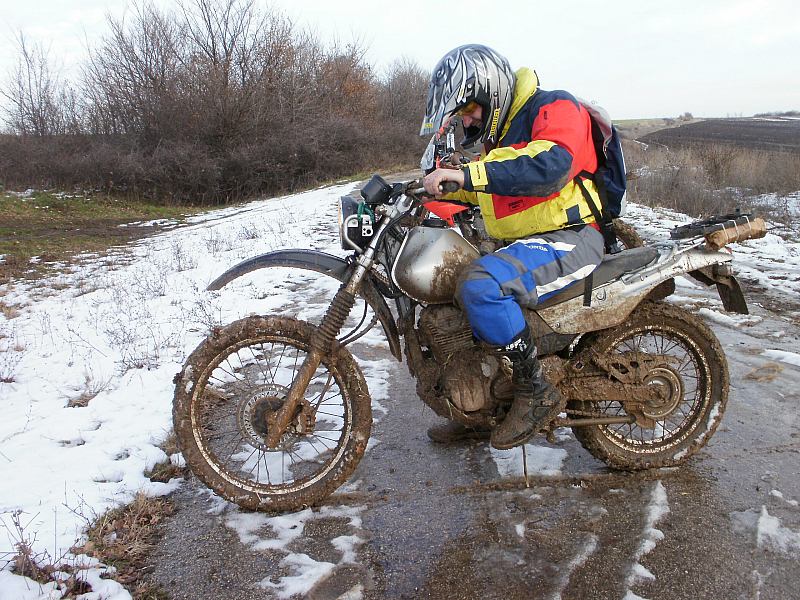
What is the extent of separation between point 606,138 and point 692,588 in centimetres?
212

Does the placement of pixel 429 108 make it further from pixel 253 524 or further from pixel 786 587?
pixel 786 587

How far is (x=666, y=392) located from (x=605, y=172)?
4.15 feet

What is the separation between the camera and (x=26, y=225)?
1631 centimetres

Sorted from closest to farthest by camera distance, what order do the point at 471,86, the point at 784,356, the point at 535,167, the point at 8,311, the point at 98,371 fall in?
the point at 535,167 < the point at 471,86 < the point at 784,356 < the point at 98,371 < the point at 8,311

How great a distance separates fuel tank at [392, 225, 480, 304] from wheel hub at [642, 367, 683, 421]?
1.28 metres

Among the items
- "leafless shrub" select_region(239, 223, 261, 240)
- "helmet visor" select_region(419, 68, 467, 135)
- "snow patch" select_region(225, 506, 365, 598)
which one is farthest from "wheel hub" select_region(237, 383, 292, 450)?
"leafless shrub" select_region(239, 223, 261, 240)

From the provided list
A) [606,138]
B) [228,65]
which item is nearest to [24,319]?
[606,138]

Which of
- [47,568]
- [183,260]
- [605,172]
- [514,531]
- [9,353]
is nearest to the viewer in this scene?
[47,568]

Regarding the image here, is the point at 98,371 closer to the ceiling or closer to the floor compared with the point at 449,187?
closer to the floor

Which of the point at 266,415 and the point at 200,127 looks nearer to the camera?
the point at 266,415

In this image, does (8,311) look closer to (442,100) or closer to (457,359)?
(457,359)

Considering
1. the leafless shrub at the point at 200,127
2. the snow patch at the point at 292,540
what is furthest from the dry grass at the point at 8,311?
the leafless shrub at the point at 200,127

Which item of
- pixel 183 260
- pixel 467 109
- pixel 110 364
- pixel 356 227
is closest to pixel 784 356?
pixel 467 109

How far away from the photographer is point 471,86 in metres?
3.01
